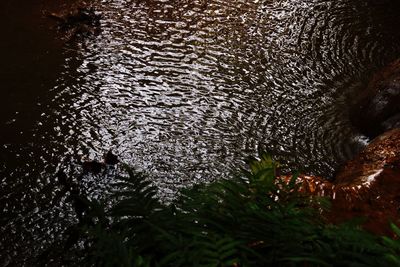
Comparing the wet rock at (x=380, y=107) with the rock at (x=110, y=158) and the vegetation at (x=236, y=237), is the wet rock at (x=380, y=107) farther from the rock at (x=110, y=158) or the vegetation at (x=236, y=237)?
the vegetation at (x=236, y=237)

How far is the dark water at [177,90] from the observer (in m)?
4.98

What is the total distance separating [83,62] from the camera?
6.72m

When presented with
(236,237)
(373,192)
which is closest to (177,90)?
(373,192)

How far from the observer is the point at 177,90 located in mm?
6227

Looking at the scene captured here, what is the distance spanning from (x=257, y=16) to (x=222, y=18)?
0.68 m

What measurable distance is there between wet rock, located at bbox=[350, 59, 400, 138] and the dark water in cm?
21

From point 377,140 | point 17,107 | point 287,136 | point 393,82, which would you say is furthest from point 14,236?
point 393,82

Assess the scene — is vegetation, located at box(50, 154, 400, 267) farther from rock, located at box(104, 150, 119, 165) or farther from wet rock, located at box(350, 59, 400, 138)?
wet rock, located at box(350, 59, 400, 138)

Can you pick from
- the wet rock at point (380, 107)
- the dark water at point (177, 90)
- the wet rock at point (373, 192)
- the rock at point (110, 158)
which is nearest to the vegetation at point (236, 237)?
the wet rock at point (373, 192)

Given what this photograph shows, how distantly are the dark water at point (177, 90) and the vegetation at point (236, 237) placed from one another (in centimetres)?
194

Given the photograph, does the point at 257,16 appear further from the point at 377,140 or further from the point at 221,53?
the point at 377,140

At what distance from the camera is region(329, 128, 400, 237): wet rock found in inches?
145

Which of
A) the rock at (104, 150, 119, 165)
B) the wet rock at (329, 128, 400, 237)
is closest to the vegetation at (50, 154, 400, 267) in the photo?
the wet rock at (329, 128, 400, 237)

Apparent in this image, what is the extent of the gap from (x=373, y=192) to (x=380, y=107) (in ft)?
7.25
